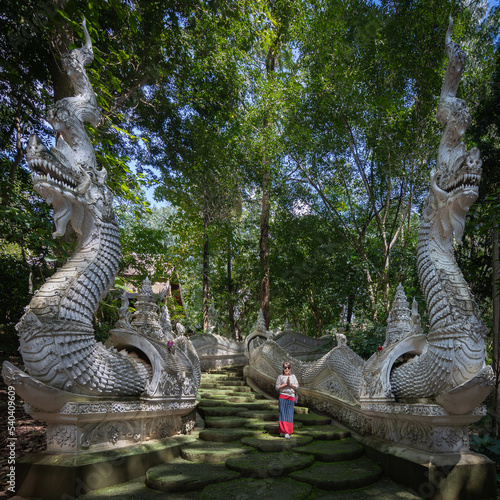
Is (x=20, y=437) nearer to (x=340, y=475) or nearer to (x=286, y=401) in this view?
(x=286, y=401)

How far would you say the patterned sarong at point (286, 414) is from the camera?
17.2 feet

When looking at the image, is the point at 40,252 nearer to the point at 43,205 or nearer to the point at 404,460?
the point at 43,205

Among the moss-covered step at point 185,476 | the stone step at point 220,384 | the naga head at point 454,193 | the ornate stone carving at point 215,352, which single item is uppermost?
the naga head at point 454,193

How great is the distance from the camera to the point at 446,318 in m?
3.48

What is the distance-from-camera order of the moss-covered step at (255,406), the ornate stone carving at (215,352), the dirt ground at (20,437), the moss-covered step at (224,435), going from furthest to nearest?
the ornate stone carving at (215,352)
the moss-covered step at (255,406)
the moss-covered step at (224,435)
the dirt ground at (20,437)

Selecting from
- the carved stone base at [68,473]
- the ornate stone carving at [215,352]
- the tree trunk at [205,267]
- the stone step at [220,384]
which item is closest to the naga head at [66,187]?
the carved stone base at [68,473]

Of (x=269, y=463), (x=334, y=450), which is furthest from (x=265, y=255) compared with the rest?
(x=269, y=463)

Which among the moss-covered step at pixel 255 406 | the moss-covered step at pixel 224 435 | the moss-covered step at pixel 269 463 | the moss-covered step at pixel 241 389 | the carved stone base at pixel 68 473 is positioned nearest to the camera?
the carved stone base at pixel 68 473

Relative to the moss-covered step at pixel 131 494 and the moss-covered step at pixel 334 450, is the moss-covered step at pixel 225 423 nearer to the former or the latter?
the moss-covered step at pixel 334 450

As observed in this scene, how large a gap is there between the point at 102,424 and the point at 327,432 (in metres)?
3.12

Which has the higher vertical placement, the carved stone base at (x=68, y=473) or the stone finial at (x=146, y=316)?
the stone finial at (x=146, y=316)

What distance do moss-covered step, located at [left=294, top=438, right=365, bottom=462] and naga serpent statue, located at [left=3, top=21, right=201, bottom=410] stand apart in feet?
5.74

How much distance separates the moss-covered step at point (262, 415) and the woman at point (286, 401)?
87cm

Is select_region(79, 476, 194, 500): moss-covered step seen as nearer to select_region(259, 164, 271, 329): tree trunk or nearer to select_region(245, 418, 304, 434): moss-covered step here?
select_region(245, 418, 304, 434): moss-covered step
